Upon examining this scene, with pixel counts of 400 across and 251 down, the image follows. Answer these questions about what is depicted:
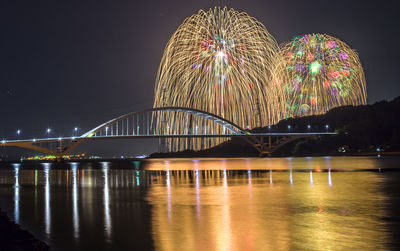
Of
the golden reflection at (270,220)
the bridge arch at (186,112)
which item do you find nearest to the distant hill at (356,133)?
the bridge arch at (186,112)

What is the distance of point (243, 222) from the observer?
1319 cm

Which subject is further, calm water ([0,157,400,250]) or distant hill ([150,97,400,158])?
distant hill ([150,97,400,158])

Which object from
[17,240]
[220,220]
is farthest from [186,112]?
[17,240]

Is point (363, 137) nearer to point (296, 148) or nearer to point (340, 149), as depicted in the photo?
point (340, 149)

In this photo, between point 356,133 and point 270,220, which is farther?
point 356,133

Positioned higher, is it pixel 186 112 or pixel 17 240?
pixel 186 112

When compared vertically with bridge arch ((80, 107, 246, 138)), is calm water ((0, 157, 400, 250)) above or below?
below

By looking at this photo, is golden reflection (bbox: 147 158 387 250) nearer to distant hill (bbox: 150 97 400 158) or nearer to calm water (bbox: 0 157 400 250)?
calm water (bbox: 0 157 400 250)

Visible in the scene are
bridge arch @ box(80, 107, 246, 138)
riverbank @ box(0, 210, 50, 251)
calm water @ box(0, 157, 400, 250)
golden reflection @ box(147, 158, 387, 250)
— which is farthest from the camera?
bridge arch @ box(80, 107, 246, 138)

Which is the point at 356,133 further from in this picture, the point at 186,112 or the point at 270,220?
the point at 270,220

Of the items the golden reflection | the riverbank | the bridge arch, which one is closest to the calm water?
the golden reflection

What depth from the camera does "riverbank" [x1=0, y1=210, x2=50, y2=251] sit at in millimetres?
10117

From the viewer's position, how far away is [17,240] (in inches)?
433

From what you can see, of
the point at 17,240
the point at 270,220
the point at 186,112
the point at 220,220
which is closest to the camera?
the point at 17,240
